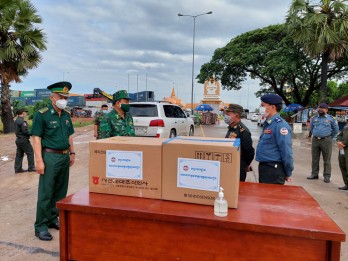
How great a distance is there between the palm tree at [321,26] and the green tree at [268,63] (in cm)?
565

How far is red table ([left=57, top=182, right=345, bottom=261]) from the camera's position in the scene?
5.24ft

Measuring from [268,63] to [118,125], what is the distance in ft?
64.5

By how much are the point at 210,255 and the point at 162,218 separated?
35 cm

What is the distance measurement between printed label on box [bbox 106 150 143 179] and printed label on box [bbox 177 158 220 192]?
0.97 ft

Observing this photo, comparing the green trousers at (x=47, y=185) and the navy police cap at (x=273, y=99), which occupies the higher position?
the navy police cap at (x=273, y=99)

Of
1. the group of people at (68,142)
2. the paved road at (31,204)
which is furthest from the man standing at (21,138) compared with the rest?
the group of people at (68,142)

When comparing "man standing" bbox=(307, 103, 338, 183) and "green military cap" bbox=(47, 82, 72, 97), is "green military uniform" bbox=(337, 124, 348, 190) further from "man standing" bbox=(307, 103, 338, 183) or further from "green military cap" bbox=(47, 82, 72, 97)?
"green military cap" bbox=(47, 82, 72, 97)

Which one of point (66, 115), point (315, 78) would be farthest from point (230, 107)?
point (315, 78)

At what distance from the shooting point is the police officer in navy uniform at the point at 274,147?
3.07m

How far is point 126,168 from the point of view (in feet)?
6.72

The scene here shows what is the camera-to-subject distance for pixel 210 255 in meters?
1.74

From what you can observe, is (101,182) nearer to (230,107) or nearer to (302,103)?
(230,107)

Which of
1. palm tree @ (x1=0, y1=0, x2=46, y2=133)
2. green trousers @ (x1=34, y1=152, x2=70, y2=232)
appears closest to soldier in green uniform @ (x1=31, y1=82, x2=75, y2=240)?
green trousers @ (x1=34, y1=152, x2=70, y2=232)

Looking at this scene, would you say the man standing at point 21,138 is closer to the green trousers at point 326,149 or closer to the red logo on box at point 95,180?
the red logo on box at point 95,180
